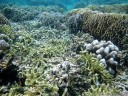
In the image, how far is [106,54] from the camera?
6305 millimetres

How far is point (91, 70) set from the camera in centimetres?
548

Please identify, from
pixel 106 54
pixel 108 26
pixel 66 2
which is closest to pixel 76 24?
pixel 108 26

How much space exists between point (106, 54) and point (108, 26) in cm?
211

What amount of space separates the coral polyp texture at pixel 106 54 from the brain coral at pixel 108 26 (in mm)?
1241

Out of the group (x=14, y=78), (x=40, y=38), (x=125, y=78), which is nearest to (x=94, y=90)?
(x=125, y=78)

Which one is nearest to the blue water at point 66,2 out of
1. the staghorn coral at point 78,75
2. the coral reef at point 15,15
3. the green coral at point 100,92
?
the coral reef at point 15,15

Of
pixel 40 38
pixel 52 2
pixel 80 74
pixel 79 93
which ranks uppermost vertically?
pixel 52 2

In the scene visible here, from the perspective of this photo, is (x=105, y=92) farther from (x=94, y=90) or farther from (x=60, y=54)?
(x=60, y=54)

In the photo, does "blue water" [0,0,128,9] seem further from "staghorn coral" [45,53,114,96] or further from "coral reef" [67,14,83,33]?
"staghorn coral" [45,53,114,96]

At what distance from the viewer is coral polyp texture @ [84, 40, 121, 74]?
6.12m

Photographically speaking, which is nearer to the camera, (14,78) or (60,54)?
(14,78)

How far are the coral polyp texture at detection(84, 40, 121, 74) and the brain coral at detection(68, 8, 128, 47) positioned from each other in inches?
48.9

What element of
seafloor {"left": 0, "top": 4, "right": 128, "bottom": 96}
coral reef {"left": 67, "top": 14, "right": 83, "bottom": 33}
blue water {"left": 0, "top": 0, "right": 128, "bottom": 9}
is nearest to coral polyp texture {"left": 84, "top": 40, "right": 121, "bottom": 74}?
seafloor {"left": 0, "top": 4, "right": 128, "bottom": 96}

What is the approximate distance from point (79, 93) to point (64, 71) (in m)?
0.67
